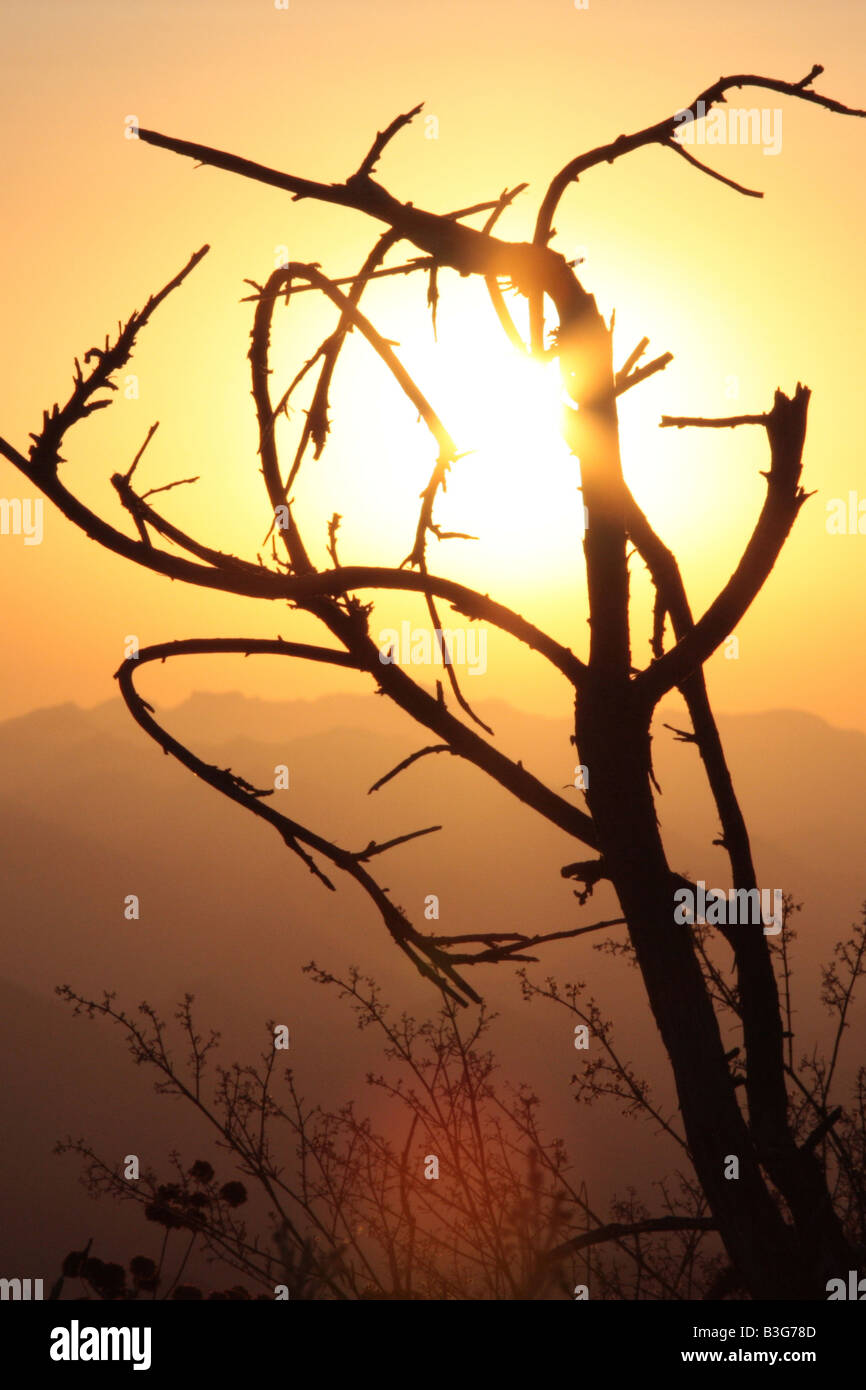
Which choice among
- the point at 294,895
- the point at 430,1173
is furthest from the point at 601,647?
the point at 294,895

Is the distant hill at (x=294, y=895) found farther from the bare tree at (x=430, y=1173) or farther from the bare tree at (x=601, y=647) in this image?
the bare tree at (x=601, y=647)

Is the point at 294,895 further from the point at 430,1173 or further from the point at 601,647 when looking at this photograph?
the point at 601,647

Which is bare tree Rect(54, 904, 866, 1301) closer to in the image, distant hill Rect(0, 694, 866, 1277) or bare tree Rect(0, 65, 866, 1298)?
bare tree Rect(0, 65, 866, 1298)

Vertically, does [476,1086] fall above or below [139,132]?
below

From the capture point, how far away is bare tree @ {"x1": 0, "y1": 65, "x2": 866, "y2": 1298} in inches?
94.4

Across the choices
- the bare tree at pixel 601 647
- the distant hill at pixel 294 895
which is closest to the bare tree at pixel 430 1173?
the bare tree at pixel 601 647

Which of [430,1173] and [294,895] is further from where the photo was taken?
[294,895]

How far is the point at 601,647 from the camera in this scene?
2557 millimetres

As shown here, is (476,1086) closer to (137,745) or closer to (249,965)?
(249,965)

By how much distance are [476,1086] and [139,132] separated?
12.8ft

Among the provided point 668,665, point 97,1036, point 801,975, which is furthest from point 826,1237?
point 97,1036

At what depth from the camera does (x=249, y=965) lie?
7919cm

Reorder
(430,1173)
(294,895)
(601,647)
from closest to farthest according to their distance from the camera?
(601,647), (430,1173), (294,895)

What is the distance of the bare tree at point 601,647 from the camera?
7.87ft
